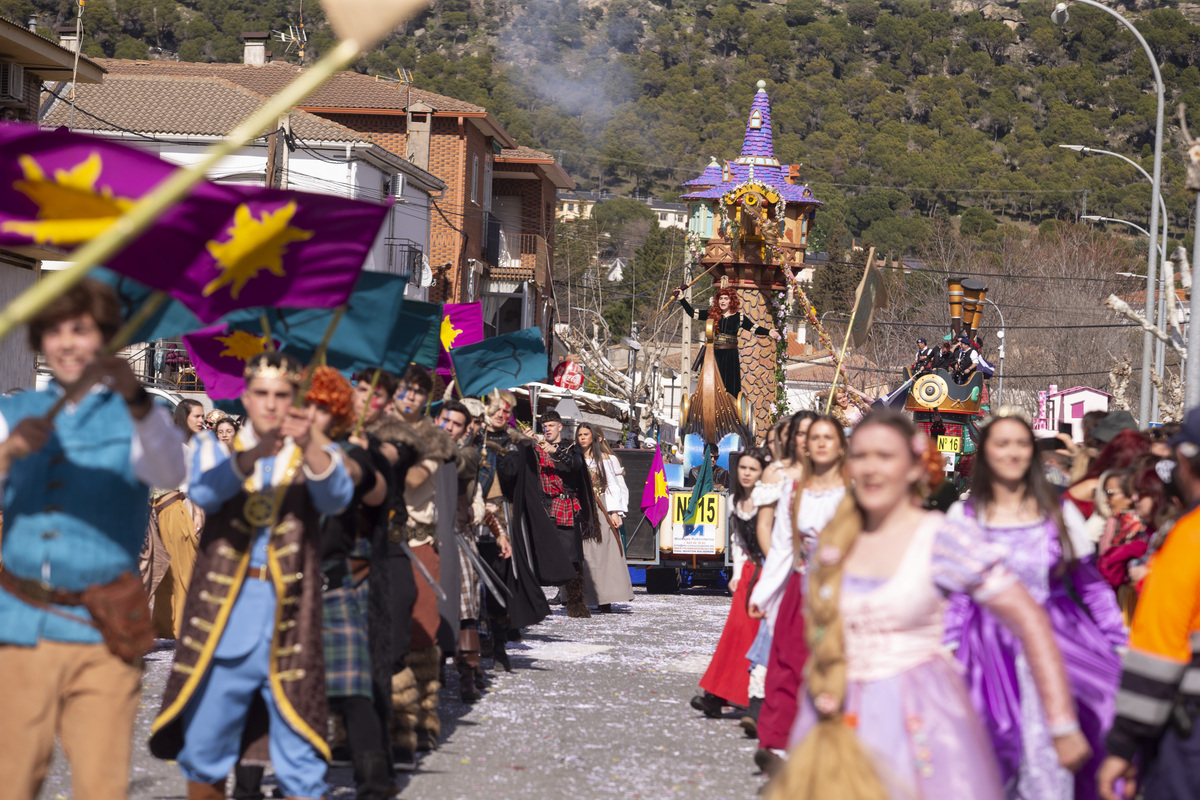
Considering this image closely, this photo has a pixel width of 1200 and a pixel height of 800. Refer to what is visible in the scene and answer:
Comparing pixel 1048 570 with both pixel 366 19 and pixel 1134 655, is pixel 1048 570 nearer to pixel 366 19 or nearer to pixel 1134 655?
pixel 1134 655

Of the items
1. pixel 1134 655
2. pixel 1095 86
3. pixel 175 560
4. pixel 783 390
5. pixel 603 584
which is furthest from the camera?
pixel 1095 86

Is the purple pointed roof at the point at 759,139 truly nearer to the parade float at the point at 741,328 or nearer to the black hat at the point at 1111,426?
the parade float at the point at 741,328

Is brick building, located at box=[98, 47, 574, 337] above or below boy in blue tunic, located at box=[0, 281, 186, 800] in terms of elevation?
above

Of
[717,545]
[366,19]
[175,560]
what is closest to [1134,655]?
[366,19]

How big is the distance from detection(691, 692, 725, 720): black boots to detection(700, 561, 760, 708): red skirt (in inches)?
2.0

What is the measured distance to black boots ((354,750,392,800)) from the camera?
6168mm

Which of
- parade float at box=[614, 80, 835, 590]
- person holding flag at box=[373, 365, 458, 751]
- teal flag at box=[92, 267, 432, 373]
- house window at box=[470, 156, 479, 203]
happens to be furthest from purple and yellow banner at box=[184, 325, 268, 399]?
house window at box=[470, 156, 479, 203]

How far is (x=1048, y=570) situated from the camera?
5.64 meters

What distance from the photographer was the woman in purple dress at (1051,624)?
544 cm

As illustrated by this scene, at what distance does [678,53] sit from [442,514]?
16670 centimetres

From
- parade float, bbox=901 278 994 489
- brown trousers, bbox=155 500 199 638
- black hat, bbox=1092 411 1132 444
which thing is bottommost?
brown trousers, bbox=155 500 199 638

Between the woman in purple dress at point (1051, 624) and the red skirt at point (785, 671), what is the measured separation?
194 cm

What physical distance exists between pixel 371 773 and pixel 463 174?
1665 inches

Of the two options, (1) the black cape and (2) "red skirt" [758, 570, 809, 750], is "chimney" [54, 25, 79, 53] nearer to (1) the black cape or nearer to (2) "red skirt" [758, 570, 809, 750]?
(1) the black cape
